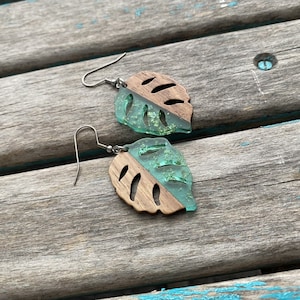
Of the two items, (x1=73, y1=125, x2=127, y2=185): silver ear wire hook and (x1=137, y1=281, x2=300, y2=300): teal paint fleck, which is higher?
(x1=73, y1=125, x2=127, y2=185): silver ear wire hook

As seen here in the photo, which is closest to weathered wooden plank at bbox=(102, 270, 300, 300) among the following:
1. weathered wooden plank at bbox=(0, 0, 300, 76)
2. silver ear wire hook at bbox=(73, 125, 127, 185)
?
silver ear wire hook at bbox=(73, 125, 127, 185)

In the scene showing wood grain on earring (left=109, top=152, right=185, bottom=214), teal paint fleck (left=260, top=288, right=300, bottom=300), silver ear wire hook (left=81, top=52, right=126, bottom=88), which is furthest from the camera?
silver ear wire hook (left=81, top=52, right=126, bottom=88)

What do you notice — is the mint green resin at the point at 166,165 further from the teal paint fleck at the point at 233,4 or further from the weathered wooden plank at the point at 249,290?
the teal paint fleck at the point at 233,4

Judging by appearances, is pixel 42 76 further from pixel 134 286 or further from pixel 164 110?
pixel 134 286

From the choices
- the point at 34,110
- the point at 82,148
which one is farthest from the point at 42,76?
the point at 82,148

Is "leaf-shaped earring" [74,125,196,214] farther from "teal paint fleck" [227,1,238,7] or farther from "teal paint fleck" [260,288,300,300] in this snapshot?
"teal paint fleck" [227,1,238,7]

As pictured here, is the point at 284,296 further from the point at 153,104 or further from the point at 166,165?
the point at 153,104

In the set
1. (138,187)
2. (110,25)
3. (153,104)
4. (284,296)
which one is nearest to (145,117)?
(153,104)

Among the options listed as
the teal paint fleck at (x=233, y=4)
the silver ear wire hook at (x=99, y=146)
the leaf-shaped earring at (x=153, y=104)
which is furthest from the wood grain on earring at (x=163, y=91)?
the teal paint fleck at (x=233, y=4)
